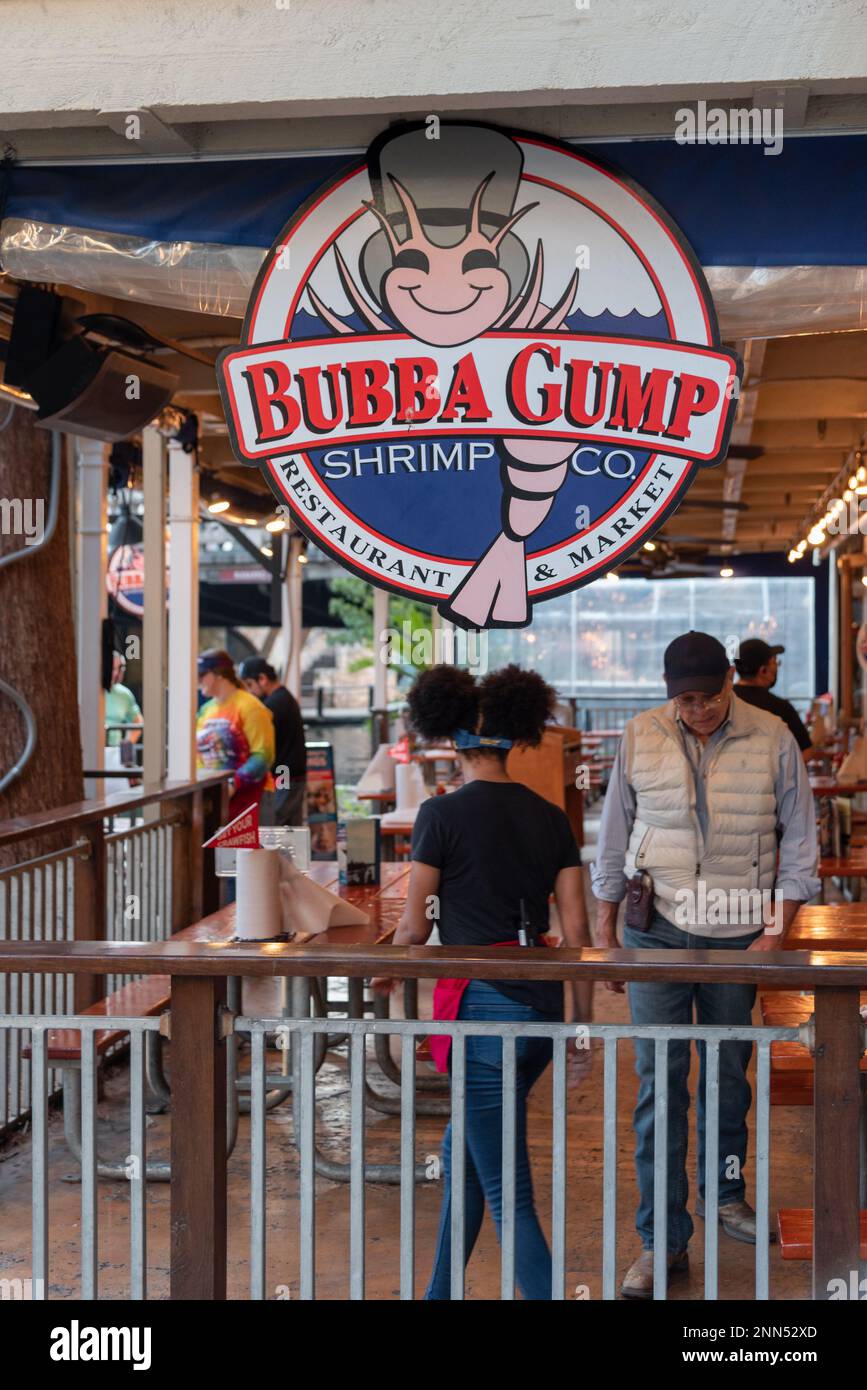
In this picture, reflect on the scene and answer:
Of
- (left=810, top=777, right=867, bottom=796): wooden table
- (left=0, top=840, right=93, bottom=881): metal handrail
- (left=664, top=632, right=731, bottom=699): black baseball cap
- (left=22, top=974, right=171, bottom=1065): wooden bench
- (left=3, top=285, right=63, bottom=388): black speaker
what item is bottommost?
(left=22, top=974, right=171, bottom=1065): wooden bench

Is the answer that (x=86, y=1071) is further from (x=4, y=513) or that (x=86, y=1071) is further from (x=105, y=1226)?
(x=4, y=513)

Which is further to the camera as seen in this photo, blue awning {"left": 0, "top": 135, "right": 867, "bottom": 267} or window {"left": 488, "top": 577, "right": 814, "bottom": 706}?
window {"left": 488, "top": 577, "right": 814, "bottom": 706}

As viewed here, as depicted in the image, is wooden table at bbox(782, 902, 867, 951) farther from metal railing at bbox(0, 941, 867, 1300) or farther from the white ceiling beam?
the white ceiling beam

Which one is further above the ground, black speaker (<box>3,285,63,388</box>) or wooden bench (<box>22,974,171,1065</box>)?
black speaker (<box>3,285,63,388</box>)

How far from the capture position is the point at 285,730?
31.1ft

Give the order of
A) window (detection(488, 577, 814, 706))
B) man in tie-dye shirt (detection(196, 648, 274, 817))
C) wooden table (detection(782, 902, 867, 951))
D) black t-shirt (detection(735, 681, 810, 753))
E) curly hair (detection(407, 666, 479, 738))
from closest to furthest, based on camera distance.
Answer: curly hair (detection(407, 666, 479, 738)) < wooden table (detection(782, 902, 867, 951)) < black t-shirt (detection(735, 681, 810, 753)) < man in tie-dye shirt (detection(196, 648, 274, 817)) < window (detection(488, 577, 814, 706))

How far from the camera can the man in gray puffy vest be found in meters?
3.95

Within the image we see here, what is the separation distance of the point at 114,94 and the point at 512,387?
3.52 feet

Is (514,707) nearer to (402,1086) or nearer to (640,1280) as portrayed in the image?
(402,1086)

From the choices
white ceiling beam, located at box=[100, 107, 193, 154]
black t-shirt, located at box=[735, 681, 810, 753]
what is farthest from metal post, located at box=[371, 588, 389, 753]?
white ceiling beam, located at box=[100, 107, 193, 154]

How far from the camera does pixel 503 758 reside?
3.69m

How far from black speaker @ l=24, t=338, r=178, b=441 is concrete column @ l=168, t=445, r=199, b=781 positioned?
13.6 ft

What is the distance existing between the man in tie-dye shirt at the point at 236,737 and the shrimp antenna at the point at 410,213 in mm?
4958

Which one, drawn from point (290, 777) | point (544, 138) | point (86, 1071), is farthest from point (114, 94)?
point (290, 777)
